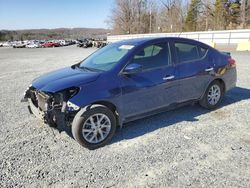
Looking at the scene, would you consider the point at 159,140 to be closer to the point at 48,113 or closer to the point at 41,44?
the point at 48,113

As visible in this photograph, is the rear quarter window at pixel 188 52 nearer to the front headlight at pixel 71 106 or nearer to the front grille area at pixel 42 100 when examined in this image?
the front headlight at pixel 71 106

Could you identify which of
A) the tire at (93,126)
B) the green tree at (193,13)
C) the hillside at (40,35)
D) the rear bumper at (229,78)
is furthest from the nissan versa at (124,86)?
the hillside at (40,35)

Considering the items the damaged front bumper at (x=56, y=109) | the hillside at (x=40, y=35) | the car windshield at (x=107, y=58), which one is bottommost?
the damaged front bumper at (x=56, y=109)

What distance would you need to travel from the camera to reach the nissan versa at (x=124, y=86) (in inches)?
152

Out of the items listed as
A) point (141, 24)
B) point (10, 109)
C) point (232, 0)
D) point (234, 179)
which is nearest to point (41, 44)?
point (141, 24)

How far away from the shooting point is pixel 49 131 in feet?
15.3

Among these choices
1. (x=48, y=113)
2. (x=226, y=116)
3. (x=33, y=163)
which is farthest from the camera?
(x=226, y=116)

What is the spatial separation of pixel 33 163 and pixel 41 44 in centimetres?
5915

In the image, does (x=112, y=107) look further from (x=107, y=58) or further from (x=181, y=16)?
(x=181, y=16)

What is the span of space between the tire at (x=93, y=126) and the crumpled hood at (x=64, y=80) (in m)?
0.45

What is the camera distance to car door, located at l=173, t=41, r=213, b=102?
4895mm

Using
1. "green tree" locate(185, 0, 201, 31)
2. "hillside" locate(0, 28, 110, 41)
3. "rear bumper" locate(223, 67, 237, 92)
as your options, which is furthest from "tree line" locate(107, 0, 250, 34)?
"rear bumper" locate(223, 67, 237, 92)

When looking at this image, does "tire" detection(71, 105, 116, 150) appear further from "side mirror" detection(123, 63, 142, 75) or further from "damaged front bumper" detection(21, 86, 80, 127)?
"side mirror" detection(123, 63, 142, 75)

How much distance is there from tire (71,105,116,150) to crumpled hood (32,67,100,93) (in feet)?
1.48
